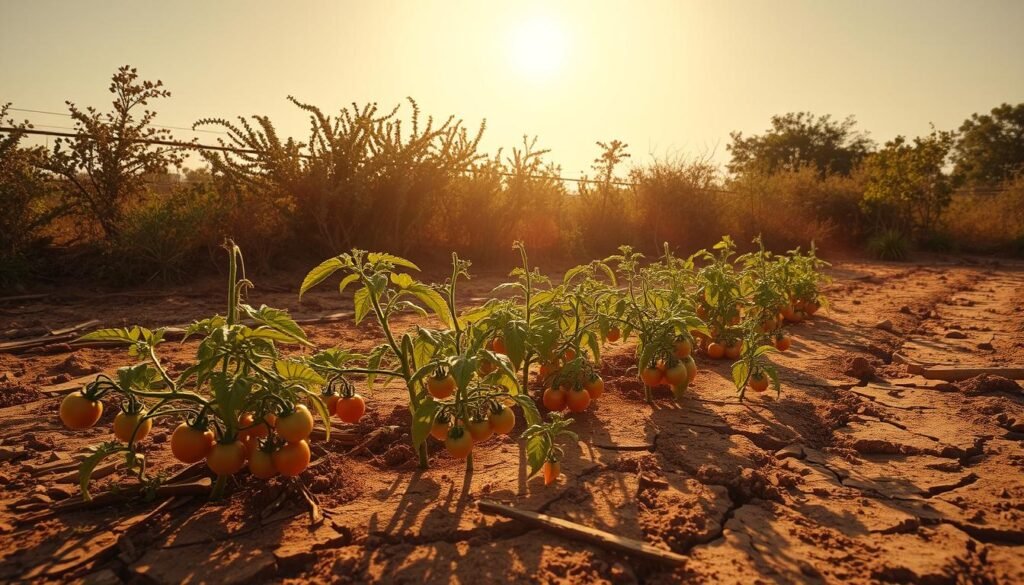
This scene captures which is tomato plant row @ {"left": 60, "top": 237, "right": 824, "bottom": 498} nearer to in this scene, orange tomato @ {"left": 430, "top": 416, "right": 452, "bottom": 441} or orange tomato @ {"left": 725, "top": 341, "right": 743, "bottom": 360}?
orange tomato @ {"left": 430, "top": 416, "right": 452, "bottom": 441}

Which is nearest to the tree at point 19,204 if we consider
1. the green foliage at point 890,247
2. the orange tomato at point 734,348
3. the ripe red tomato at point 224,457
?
the ripe red tomato at point 224,457

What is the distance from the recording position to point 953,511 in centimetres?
202

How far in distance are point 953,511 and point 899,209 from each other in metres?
16.7

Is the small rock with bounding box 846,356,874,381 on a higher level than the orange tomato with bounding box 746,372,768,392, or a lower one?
lower

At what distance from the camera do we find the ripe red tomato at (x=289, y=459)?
5.83 feet

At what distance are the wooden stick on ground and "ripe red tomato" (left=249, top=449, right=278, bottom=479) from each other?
737 mm

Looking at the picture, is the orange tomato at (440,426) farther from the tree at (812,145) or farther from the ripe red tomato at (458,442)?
the tree at (812,145)

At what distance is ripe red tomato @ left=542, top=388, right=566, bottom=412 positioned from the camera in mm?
2756

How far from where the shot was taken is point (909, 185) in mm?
14805

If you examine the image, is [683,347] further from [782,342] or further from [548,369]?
[782,342]

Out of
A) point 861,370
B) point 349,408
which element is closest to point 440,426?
point 349,408

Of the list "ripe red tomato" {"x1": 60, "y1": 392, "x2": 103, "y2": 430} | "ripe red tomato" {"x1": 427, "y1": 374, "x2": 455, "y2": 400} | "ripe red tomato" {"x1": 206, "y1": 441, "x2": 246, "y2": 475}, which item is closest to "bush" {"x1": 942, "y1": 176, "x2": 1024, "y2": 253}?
"ripe red tomato" {"x1": 427, "y1": 374, "x2": 455, "y2": 400}

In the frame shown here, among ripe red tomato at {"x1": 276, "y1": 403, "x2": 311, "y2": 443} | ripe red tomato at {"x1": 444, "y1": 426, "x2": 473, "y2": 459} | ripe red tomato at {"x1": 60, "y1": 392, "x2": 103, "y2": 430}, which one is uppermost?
ripe red tomato at {"x1": 60, "y1": 392, "x2": 103, "y2": 430}

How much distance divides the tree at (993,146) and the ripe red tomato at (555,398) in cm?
4307
